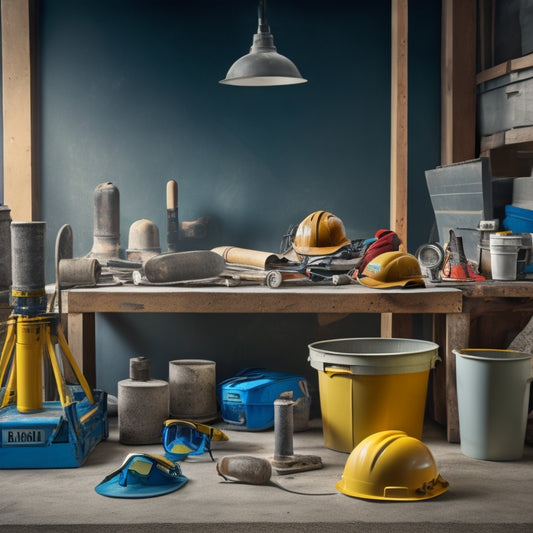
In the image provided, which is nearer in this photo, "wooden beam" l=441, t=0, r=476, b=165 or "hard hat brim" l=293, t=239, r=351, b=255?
"hard hat brim" l=293, t=239, r=351, b=255

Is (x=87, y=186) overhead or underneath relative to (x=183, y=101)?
underneath

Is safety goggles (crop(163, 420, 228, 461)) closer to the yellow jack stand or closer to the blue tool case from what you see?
the yellow jack stand

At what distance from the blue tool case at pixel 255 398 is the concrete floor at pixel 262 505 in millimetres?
654

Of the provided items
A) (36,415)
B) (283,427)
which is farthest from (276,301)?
(36,415)

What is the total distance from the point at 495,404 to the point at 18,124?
3.57 meters

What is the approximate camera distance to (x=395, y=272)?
449cm

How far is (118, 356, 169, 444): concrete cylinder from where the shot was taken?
4.38m

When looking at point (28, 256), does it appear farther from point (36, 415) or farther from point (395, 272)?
point (395, 272)

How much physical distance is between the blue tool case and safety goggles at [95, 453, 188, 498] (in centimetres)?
102

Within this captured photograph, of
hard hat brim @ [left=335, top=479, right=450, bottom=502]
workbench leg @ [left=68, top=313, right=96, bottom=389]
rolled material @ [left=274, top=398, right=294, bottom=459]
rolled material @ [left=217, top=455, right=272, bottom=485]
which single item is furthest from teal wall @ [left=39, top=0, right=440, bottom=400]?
hard hat brim @ [left=335, top=479, right=450, bottom=502]

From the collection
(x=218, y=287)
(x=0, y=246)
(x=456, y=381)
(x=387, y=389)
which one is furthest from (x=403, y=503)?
(x=0, y=246)

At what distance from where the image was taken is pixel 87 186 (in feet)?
18.4

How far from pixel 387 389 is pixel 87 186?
2.63m

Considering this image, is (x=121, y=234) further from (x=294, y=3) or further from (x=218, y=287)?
(x=294, y=3)
